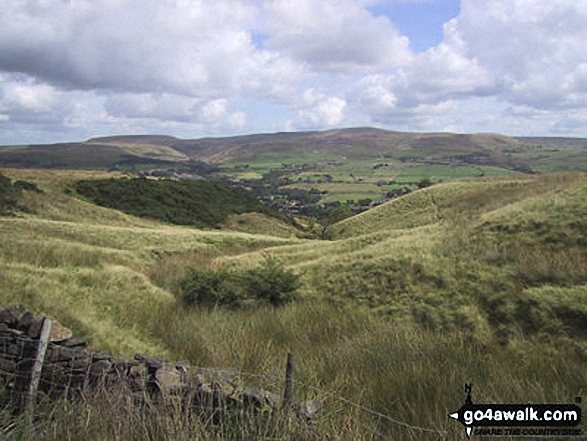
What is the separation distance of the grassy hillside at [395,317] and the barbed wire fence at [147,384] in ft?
0.24

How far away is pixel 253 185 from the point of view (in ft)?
525

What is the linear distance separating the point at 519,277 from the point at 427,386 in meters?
6.62

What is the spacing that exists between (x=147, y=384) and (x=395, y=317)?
6.08 metres

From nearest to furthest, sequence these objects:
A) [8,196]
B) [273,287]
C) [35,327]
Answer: [35,327], [273,287], [8,196]

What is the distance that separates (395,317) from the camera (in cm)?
963

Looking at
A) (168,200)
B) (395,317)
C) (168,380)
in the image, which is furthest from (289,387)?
(168,200)

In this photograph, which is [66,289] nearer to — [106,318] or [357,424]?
[106,318]

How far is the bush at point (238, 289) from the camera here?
11.3m

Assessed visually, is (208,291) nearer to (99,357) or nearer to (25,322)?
(25,322)

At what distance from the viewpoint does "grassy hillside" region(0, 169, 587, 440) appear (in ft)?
16.2

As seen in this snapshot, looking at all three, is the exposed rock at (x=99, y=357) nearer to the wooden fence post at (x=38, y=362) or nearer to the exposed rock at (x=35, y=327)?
the wooden fence post at (x=38, y=362)

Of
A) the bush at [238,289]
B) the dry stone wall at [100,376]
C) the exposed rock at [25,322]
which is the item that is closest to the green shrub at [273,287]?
the bush at [238,289]

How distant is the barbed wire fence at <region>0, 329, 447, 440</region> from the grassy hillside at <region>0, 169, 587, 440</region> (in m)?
0.07

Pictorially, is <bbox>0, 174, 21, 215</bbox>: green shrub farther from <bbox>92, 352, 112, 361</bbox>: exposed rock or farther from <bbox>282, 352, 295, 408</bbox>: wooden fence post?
<bbox>282, 352, 295, 408</bbox>: wooden fence post
